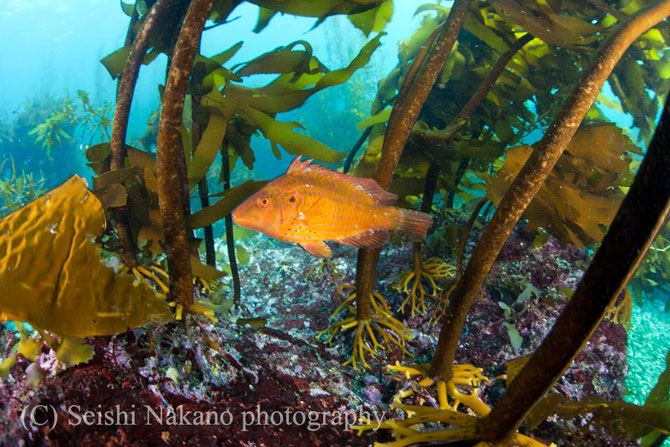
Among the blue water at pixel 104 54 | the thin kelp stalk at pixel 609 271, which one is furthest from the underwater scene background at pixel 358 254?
the blue water at pixel 104 54

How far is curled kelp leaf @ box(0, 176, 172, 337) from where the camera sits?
1.21 meters

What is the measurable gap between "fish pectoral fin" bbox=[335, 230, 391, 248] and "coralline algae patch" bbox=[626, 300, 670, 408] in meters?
4.14

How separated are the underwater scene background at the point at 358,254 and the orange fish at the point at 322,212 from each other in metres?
0.01

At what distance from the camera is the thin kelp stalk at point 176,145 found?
1.58 meters

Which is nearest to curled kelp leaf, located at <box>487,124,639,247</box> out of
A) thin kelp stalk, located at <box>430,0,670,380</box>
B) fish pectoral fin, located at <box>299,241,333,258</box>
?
thin kelp stalk, located at <box>430,0,670,380</box>

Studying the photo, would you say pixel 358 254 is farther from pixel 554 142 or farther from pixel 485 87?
pixel 485 87

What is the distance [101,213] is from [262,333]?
65.5 inches

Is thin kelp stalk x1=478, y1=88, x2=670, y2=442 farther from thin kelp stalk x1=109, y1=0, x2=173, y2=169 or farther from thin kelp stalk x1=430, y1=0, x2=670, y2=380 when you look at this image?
thin kelp stalk x1=109, y1=0, x2=173, y2=169

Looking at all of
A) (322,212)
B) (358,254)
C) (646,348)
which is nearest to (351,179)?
(322,212)

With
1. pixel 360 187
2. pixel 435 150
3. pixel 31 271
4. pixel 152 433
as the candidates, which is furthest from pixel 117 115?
pixel 435 150

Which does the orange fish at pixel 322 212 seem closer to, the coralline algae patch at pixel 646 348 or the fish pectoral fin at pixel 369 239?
the fish pectoral fin at pixel 369 239

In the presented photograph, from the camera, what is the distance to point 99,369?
1.40 metres

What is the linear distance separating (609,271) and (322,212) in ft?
3.93

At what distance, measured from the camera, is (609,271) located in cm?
83
